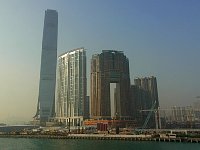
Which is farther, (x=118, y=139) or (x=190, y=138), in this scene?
(x=118, y=139)

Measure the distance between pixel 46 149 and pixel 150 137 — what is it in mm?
51379

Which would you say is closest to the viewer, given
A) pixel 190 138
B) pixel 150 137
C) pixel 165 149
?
pixel 165 149

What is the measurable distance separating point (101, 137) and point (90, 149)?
5101 cm

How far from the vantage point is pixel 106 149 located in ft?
265

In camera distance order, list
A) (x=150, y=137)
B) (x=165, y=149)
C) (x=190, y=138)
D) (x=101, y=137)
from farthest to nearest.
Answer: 1. (x=101, y=137)
2. (x=150, y=137)
3. (x=190, y=138)
4. (x=165, y=149)

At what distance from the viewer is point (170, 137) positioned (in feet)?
375

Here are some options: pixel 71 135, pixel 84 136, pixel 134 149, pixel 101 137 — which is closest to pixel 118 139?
pixel 101 137

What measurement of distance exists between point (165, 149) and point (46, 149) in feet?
121

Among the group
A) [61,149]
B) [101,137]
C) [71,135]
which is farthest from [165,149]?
[71,135]

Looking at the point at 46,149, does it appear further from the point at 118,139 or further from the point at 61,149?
the point at 118,139

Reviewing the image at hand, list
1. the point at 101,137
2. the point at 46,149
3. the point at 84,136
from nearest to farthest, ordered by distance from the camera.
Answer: the point at 46,149 < the point at 101,137 < the point at 84,136

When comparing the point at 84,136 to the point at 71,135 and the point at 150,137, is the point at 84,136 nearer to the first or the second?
the point at 71,135

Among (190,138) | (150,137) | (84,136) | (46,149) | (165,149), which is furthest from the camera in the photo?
(84,136)

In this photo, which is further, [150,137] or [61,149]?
[150,137]
